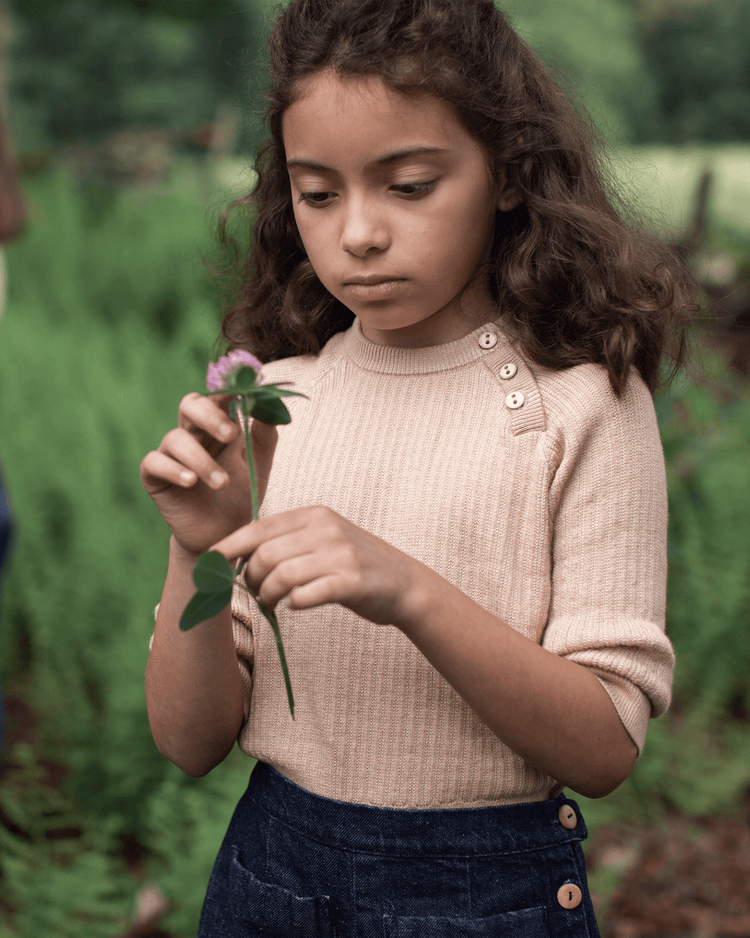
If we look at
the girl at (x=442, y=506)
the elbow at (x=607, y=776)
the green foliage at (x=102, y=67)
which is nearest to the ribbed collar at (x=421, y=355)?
the girl at (x=442, y=506)

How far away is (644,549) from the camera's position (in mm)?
1014

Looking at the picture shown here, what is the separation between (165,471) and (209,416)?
0.24ft

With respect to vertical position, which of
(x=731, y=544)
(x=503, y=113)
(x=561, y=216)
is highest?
(x=503, y=113)

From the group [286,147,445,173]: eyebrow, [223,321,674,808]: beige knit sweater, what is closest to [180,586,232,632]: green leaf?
[223,321,674,808]: beige knit sweater

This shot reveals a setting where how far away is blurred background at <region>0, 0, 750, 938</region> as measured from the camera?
6.55 feet

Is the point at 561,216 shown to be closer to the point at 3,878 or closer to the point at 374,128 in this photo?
the point at 374,128

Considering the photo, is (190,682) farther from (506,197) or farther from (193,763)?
(506,197)

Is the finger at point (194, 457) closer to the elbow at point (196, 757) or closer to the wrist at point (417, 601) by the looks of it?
the wrist at point (417, 601)

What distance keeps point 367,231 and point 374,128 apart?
0.35 ft

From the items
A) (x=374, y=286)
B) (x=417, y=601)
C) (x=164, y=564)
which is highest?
(x=374, y=286)

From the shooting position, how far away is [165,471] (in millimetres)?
878

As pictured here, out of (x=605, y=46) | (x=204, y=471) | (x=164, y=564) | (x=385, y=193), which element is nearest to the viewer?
(x=204, y=471)

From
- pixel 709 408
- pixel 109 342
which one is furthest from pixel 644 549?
pixel 109 342

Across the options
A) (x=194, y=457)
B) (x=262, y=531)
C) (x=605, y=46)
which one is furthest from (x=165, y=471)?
(x=605, y=46)
